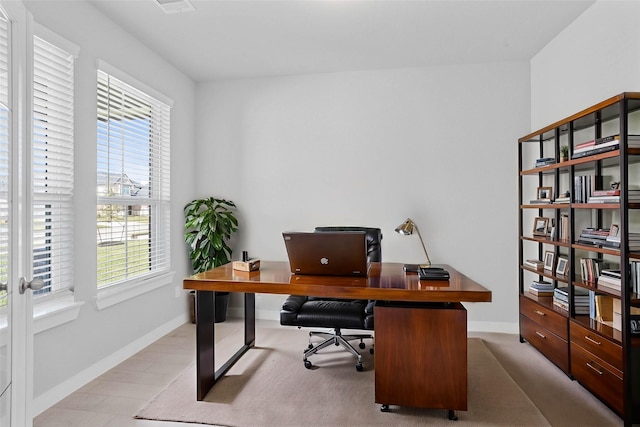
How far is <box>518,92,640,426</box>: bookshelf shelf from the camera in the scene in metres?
2.13

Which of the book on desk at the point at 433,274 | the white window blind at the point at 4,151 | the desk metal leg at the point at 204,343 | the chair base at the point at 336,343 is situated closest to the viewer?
the white window blind at the point at 4,151

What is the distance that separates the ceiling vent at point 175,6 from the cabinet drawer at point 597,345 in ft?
11.2

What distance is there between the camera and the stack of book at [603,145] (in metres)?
2.16

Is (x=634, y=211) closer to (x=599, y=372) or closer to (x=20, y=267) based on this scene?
(x=599, y=372)

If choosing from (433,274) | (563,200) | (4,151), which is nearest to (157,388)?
(4,151)

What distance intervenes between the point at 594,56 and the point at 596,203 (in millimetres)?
1158

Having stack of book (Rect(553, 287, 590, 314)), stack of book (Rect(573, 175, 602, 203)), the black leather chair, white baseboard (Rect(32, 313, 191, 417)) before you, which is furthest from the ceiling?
white baseboard (Rect(32, 313, 191, 417))

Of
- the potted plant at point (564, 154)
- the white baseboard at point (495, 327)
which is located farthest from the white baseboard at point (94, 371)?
the potted plant at point (564, 154)

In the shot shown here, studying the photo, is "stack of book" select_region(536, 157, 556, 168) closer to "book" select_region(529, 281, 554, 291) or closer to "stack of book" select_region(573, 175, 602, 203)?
"stack of book" select_region(573, 175, 602, 203)

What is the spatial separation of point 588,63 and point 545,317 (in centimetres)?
191

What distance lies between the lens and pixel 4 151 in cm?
147

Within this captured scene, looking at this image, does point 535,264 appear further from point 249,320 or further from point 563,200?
point 249,320

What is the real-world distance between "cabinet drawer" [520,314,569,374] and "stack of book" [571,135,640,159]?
1291 mm

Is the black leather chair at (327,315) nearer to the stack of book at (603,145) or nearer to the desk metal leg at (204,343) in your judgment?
the desk metal leg at (204,343)
